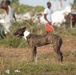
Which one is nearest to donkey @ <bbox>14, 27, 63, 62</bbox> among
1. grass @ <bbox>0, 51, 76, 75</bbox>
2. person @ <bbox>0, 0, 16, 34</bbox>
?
grass @ <bbox>0, 51, 76, 75</bbox>

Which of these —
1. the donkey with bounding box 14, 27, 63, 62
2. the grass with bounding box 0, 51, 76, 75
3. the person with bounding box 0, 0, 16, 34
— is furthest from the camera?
the person with bounding box 0, 0, 16, 34

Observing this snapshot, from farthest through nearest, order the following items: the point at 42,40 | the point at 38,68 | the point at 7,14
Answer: the point at 7,14
the point at 42,40
the point at 38,68

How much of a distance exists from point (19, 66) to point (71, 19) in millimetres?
14043

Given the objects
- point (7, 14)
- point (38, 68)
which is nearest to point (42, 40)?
point (38, 68)

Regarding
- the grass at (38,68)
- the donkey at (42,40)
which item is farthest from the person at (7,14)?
the grass at (38,68)

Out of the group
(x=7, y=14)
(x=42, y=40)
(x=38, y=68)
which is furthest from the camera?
(x=7, y=14)

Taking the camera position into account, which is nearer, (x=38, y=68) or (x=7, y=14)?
(x=38, y=68)

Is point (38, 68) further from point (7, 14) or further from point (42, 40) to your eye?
point (7, 14)

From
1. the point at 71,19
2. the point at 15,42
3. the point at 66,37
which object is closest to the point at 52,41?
the point at 15,42

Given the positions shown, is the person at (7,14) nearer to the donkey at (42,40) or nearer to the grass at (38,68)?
the donkey at (42,40)

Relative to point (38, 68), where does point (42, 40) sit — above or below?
above

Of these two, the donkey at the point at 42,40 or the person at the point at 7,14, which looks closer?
the donkey at the point at 42,40

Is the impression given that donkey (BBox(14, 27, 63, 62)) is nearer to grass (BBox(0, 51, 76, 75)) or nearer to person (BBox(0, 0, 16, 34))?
grass (BBox(0, 51, 76, 75))

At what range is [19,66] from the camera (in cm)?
784
